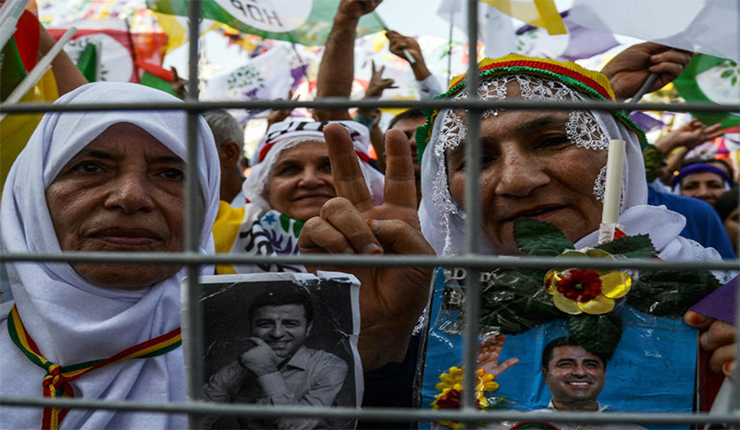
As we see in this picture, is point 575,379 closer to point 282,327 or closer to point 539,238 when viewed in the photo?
point 539,238

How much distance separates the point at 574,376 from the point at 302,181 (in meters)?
1.82

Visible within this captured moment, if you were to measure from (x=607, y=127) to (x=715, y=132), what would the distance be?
12.8 feet

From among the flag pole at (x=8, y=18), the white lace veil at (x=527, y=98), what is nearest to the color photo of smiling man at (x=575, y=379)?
the white lace veil at (x=527, y=98)

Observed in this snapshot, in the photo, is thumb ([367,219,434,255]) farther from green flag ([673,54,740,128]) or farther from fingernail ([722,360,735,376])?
green flag ([673,54,740,128])

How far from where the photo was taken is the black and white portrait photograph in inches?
36.3

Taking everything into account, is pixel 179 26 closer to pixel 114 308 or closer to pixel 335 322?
pixel 114 308

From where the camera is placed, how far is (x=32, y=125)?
89.6 inches

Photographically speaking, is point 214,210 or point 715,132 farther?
point 715,132

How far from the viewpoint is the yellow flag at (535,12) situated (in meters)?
2.65

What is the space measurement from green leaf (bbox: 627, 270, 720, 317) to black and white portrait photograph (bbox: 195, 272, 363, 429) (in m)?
0.40

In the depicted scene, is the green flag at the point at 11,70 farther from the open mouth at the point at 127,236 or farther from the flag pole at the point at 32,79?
the open mouth at the point at 127,236

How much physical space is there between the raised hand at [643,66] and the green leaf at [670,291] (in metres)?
1.41

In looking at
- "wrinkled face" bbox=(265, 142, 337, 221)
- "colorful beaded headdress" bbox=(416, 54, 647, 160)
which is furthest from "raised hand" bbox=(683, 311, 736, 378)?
"wrinkled face" bbox=(265, 142, 337, 221)

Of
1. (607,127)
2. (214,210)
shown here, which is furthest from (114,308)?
(607,127)
